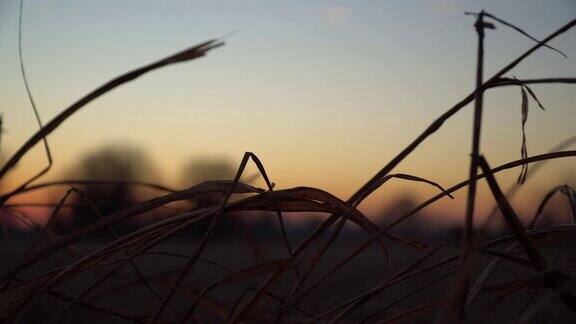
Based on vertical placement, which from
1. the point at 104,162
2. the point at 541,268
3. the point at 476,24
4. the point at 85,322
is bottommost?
the point at 541,268

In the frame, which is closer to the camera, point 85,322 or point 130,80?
point 130,80

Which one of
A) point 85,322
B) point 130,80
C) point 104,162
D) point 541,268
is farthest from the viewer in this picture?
point 104,162

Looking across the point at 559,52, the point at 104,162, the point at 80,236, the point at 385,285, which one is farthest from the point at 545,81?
the point at 104,162

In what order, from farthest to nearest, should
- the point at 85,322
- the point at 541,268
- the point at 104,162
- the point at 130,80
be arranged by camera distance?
the point at 104,162 < the point at 85,322 < the point at 541,268 < the point at 130,80

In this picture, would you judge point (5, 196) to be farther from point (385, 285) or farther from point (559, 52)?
point (559, 52)

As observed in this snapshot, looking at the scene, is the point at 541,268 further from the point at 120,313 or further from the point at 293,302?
the point at 120,313

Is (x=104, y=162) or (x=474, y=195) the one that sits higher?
(x=104, y=162)

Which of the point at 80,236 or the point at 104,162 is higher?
the point at 104,162

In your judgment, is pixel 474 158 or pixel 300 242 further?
pixel 300 242

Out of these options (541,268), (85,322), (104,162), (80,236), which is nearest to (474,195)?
(541,268)
